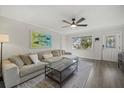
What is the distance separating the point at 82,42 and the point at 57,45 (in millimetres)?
2012

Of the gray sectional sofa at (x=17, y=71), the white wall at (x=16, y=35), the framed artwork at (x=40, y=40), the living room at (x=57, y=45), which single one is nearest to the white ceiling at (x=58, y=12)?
the living room at (x=57, y=45)

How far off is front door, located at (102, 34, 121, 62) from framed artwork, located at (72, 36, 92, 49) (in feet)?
3.32

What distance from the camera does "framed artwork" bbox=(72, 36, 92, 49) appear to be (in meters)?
5.91

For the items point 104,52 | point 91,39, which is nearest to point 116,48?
point 104,52

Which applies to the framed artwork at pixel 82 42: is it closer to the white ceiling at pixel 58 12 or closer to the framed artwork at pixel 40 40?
the framed artwork at pixel 40 40

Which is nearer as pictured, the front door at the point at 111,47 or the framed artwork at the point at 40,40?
the framed artwork at the point at 40,40

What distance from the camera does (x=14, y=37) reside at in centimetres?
309

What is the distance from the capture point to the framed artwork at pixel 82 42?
5914 millimetres

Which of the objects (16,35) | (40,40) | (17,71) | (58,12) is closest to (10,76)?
(17,71)

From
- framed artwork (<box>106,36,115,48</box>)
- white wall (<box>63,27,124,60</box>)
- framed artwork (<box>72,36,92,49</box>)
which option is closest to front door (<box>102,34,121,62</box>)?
framed artwork (<box>106,36,115,48</box>)

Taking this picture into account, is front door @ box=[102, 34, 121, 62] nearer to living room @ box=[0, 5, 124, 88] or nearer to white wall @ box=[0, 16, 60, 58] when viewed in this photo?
living room @ box=[0, 5, 124, 88]

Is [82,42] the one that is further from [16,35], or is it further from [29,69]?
[29,69]

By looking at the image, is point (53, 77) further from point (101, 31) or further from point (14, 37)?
point (101, 31)
